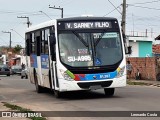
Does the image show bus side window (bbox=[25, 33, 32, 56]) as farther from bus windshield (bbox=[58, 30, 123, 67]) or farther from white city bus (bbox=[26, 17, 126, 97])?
bus windshield (bbox=[58, 30, 123, 67])

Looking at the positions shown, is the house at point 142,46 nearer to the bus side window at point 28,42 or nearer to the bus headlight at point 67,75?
the bus side window at point 28,42

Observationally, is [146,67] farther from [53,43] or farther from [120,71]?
[53,43]

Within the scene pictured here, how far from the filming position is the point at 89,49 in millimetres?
16938

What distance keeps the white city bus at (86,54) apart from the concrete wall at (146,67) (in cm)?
1809

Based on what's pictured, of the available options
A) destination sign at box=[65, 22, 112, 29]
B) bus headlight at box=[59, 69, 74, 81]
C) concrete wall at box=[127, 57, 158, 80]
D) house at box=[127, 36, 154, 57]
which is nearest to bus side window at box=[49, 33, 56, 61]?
destination sign at box=[65, 22, 112, 29]

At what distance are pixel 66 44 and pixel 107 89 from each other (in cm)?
316

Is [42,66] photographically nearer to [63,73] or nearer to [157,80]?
[63,73]

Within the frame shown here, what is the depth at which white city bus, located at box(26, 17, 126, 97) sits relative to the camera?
1666 cm

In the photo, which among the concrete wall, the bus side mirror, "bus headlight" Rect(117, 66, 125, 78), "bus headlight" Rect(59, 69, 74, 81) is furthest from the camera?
the concrete wall

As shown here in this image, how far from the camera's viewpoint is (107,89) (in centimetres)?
1883

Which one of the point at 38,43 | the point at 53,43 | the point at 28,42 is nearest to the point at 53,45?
the point at 53,43

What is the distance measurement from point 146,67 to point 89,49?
796 inches

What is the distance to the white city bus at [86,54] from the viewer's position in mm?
16656

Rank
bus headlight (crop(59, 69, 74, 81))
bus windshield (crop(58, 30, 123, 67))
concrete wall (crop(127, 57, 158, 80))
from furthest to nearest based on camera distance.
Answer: concrete wall (crop(127, 57, 158, 80)), bus windshield (crop(58, 30, 123, 67)), bus headlight (crop(59, 69, 74, 81))
